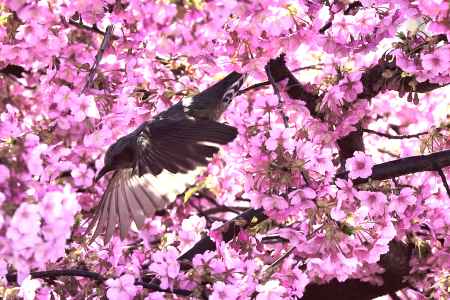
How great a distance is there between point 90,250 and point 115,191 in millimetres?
366

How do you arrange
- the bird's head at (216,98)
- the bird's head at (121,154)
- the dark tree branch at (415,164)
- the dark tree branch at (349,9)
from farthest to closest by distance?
the bird's head at (216,98) < the dark tree branch at (349,9) < the bird's head at (121,154) < the dark tree branch at (415,164)

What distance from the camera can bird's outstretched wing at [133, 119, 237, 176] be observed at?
3.08m

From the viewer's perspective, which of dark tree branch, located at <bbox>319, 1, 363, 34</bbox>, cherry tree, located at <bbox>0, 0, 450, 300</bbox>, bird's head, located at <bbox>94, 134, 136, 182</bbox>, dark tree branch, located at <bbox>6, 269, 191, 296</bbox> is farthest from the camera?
dark tree branch, located at <bbox>319, 1, 363, 34</bbox>

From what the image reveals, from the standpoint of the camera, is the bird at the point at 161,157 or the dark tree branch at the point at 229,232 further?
the dark tree branch at the point at 229,232

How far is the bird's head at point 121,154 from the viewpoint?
353 cm

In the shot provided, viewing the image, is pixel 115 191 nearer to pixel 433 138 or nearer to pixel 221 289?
pixel 221 289

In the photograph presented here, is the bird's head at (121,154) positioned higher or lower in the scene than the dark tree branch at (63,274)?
higher

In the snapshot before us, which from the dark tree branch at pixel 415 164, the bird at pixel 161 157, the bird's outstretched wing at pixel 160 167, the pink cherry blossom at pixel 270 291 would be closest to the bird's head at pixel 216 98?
the bird at pixel 161 157

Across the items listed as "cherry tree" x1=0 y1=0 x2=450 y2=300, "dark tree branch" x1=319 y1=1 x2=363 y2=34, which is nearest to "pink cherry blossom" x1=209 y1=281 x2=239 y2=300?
"cherry tree" x1=0 y1=0 x2=450 y2=300

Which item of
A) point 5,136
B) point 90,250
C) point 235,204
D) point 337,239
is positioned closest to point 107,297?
point 90,250

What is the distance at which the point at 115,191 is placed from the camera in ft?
12.5

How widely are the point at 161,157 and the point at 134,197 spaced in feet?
1.15

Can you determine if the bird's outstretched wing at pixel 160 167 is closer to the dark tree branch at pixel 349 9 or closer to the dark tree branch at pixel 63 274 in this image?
the dark tree branch at pixel 63 274

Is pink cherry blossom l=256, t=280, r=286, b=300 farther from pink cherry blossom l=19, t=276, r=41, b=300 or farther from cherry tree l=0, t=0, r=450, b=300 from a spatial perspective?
pink cherry blossom l=19, t=276, r=41, b=300
